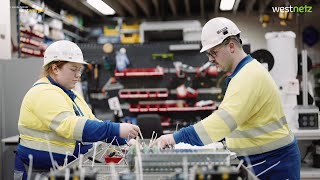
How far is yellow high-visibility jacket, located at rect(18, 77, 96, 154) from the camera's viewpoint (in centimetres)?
234

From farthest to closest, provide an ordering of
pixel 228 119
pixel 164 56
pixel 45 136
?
pixel 164 56, pixel 45 136, pixel 228 119

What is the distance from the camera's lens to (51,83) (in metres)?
2.65

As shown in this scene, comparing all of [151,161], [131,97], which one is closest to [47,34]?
[131,97]

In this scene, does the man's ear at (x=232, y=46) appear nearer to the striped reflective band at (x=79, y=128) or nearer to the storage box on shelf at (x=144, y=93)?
the striped reflective band at (x=79, y=128)

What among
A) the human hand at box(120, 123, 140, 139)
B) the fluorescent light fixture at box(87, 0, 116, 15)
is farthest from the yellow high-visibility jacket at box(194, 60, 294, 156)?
the fluorescent light fixture at box(87, 0, 116, 15)

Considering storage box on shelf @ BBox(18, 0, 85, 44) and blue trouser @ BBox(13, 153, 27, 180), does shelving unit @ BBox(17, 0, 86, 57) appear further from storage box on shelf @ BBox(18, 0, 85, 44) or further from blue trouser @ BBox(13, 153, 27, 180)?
blue trouser @ BBox(13, 153, 27, 180)

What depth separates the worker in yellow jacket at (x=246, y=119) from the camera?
2205 millimetres

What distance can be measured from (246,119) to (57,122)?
42.9 inches

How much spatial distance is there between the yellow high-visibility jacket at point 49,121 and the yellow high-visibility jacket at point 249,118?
29.0 inches

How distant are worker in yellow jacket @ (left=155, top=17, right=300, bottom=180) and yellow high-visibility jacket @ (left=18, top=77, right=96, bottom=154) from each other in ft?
1.75

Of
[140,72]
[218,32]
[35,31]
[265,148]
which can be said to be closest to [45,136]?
[218,32]

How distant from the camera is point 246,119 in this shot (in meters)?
2.28

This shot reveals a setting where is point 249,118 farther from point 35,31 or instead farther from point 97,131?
point 35,31

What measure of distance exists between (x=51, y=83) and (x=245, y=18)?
8.67 meters
